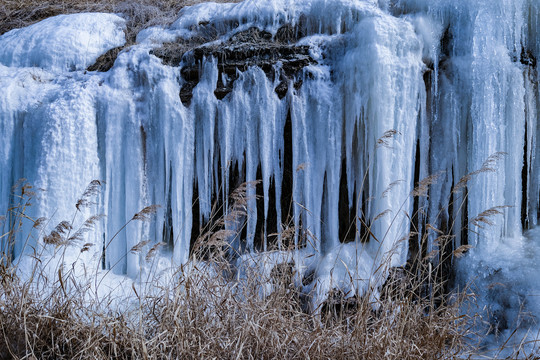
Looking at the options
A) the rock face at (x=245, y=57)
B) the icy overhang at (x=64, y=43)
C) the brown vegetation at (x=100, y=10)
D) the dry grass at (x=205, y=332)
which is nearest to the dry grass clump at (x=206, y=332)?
the dry grass at (x=205, y=332)

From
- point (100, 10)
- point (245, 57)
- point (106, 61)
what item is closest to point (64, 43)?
point (106, 61)

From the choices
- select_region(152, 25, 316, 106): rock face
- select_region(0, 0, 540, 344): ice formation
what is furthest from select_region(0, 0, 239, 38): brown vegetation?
select_region(0, 0, 540, 344): ice formation

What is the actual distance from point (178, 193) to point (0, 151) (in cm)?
164

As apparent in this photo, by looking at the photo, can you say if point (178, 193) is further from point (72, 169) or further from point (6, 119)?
point (6, 119)

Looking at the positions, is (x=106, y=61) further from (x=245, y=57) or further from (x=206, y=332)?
(x=206, y=332)

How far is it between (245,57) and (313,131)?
3.03ft

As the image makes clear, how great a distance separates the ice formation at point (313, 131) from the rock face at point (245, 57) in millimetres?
16

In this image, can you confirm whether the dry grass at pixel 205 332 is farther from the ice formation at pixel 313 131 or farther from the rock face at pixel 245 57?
the rock face at pixel 245 57

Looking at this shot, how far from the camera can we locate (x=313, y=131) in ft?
13.1

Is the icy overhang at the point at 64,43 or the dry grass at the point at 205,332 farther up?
the icy overhang at the point at 64,43

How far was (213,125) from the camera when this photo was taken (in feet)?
13.6

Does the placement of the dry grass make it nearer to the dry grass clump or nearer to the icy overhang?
the dry grass clump

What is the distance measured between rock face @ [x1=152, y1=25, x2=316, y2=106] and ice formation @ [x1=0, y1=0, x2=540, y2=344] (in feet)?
0.05

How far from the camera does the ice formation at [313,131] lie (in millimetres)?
3723
